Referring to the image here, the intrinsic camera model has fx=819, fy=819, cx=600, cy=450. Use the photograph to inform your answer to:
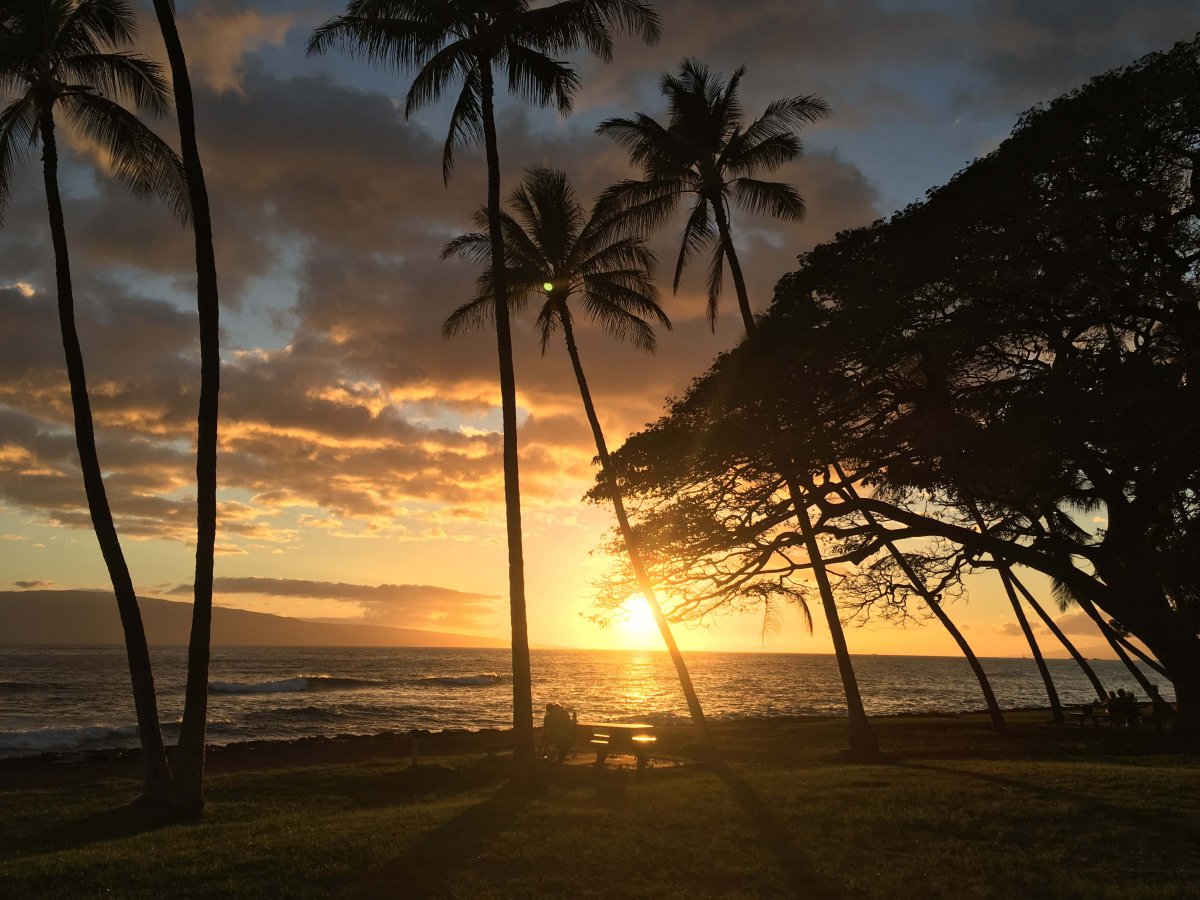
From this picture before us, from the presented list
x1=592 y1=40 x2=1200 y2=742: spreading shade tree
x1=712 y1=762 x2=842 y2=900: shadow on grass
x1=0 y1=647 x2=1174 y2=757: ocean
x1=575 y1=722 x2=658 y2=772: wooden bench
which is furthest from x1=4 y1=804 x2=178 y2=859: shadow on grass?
x1=0 y1=647 x2=1174 y2=757: ocean

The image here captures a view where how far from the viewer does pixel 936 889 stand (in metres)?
7.62

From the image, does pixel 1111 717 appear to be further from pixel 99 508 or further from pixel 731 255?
pixel 99 508

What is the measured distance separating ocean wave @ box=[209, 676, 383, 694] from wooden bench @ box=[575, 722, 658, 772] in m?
53.7

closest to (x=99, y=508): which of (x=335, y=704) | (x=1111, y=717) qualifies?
(x=1111, y=717)

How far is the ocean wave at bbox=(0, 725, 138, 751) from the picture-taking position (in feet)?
101

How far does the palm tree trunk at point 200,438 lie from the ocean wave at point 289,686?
5433 centimetres

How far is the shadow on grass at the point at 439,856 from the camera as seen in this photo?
310 inches

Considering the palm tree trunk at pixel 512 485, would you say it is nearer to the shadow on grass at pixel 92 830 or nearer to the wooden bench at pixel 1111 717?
the shadow on grass at pixel 92 830

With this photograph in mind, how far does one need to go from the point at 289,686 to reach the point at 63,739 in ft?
124

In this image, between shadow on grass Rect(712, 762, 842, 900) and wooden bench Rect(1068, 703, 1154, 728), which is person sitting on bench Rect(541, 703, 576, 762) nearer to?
shadow on grass Rect(712, 762, 842, 900)

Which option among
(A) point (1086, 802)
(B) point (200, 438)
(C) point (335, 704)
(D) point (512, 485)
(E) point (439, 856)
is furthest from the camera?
(C) point (335, 704)

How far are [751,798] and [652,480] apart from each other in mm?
8330

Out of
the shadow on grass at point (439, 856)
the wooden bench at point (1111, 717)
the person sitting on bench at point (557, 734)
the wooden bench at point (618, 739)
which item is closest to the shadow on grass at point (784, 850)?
the wooden bench at point (618, 739)

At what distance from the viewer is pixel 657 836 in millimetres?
9844
